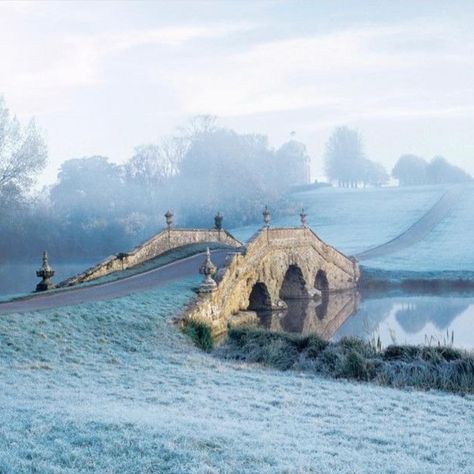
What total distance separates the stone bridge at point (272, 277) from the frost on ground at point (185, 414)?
5605mm

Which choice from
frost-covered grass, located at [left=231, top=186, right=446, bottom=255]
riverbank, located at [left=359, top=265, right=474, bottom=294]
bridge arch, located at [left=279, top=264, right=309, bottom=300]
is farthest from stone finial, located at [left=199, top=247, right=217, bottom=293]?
frost-covered grass, located at [left=231, top=186, right=446, bottom=255]

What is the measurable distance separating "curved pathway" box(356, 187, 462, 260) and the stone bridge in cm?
977

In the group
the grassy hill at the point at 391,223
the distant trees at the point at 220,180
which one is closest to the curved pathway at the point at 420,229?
the grassy hill at the point at 391,223

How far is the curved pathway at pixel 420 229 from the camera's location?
52.8m

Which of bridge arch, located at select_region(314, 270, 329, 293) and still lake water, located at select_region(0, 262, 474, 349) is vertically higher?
bridge arch, located at select_region(314, 270, 329, 293)

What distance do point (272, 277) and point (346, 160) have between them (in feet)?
294

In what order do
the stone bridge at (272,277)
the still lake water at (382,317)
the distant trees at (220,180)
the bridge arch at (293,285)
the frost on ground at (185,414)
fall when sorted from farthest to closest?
the distant trees at (220,180), the bridge arch at (293,285), the still lake water at (382,317), the stone bridge at (272,277), the frost on ground at (185,414)

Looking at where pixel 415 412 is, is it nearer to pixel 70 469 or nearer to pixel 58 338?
pixel 70 469

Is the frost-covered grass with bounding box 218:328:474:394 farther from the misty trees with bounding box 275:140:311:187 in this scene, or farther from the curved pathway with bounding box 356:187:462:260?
the misty trees with bounding box 275:140:311:187

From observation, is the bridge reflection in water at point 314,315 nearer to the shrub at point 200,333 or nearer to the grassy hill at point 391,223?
the shrub at point 200,333

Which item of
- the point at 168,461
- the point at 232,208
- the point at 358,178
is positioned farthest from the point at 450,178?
the point at 168,461

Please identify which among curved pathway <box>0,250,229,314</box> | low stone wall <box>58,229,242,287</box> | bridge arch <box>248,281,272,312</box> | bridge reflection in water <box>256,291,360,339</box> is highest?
low stone wall <box>58,229,242,287</box>

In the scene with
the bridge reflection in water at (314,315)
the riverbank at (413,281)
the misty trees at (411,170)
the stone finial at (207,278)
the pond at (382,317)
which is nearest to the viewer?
the stone finial at (207,278)

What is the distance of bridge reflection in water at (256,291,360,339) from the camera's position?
1112 inches
